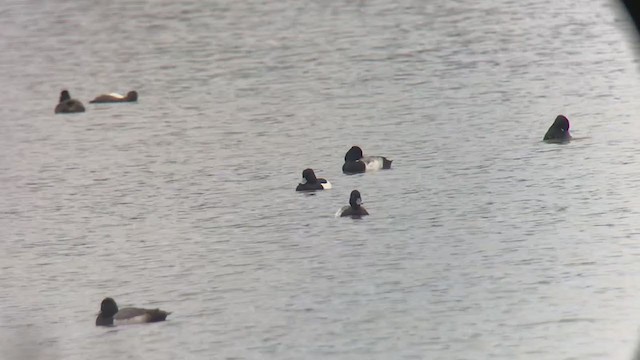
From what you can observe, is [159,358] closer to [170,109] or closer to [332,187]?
[332,187]

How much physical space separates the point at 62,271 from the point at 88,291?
2.92 ft

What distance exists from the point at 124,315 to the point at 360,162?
751 centimetres

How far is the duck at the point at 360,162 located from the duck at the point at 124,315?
7154 mm

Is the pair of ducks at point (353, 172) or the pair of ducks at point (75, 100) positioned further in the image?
the pair of ducks at point (75, 100)

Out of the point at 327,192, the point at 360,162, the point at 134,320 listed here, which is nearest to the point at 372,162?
the point at 360,162

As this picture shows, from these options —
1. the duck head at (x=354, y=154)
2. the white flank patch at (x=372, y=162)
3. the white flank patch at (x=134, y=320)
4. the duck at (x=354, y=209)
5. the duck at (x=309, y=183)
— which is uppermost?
the duck head at (x=354, y=154)

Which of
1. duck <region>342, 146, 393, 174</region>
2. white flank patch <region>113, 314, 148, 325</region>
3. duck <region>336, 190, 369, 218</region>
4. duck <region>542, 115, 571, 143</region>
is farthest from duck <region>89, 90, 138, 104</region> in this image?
white flank patch <region>113, 314, 148, 325</region>

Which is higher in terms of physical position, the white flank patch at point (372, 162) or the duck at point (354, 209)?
the white flank patch at point (372, 162)

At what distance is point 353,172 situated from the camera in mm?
20125

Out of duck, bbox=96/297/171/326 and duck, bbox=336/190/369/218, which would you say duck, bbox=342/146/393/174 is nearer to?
duck, bbox=336/190/369/218

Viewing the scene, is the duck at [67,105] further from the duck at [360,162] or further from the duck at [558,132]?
the duck at [558,132]

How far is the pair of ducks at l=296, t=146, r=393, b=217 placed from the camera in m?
17.3

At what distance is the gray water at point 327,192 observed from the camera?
41.4 feet

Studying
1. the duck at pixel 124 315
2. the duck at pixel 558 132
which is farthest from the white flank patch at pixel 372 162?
the duck at pixel 124 315
